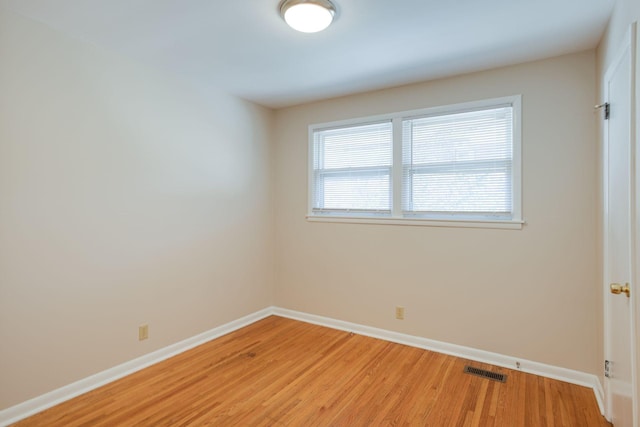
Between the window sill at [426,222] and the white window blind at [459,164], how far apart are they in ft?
0.24

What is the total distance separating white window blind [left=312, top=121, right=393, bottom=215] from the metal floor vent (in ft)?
5.17

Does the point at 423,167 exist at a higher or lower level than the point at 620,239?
higher

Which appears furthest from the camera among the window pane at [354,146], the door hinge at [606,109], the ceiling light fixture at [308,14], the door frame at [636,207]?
the window pane at [354,146]

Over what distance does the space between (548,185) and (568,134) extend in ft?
1.36

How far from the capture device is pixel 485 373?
9.05ft

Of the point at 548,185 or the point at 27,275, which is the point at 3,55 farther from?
the point at 548,185

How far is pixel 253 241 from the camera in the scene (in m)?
4.02

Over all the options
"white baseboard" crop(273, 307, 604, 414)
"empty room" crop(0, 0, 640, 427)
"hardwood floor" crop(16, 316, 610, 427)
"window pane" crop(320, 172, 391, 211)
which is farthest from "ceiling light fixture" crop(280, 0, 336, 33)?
"white baseboard" crop(273, 307, 604, 414)

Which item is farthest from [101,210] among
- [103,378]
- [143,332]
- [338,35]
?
[338,35]

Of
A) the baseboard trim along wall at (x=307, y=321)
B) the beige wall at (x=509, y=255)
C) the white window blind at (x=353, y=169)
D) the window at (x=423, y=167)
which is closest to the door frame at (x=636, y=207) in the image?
the baseboard trim along wall at (x=307, y=321)

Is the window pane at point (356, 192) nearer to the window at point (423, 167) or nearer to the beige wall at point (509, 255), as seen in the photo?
the window at point (423, 167)

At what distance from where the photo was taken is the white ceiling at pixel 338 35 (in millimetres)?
2059

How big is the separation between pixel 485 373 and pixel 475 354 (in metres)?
0.26

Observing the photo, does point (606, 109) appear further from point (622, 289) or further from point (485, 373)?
point (485, 373)
